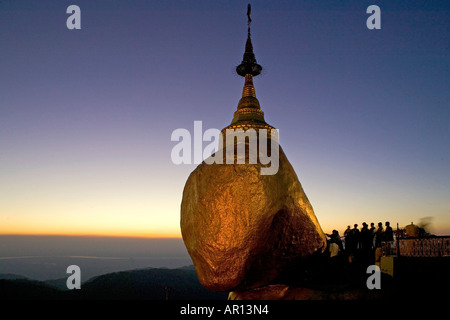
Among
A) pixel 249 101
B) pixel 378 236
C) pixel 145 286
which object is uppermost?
pixel 249 101

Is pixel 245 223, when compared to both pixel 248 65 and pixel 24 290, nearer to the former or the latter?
pixel 248 65

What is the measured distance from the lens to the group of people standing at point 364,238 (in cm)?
1135

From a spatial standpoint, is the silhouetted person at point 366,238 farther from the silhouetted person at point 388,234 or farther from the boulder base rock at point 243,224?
the boulder base rock at point 243,224

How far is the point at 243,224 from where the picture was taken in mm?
6508

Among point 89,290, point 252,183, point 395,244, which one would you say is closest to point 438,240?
point 395,244

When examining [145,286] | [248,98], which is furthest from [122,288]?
[248,98]

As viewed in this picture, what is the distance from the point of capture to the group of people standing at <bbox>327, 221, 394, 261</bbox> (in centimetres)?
1135

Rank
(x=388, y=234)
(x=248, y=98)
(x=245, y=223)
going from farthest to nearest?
(x=248, y=98) → (x=388, y=234) → (x=245, y=223)

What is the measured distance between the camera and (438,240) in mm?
9812

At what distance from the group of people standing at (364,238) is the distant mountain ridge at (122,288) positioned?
25243 millimetres

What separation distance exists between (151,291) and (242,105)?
6310 cm

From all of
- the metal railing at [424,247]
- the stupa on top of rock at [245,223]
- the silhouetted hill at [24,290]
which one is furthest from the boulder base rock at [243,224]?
the silhouetted hill at [24,290]

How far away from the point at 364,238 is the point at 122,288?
6636 centimetres
